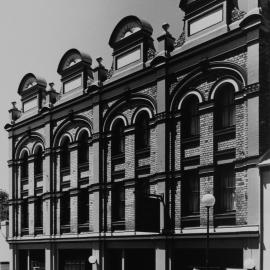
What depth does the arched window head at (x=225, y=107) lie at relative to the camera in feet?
57.1

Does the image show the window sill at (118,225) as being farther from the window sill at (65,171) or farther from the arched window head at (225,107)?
the arched window head at (225,107)

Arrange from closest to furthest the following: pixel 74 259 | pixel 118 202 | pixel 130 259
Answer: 1. pixel 130 259
2. pixel 118 202
3. pixel 74 259

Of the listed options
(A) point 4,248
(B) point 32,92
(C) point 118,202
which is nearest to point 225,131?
(C) point 118,202

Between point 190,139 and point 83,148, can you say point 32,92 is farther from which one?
point 190,139

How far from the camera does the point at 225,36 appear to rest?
17.2m

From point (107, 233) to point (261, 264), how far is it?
848 centimetres

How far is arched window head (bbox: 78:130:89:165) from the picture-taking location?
80.6 feet

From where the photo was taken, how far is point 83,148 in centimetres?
2473

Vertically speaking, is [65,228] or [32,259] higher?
[65,228]

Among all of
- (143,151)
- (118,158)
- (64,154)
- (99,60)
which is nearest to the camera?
(143,151)

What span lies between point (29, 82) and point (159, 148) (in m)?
12.8

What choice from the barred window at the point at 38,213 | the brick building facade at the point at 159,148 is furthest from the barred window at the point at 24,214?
the barred window at the point at 38,213

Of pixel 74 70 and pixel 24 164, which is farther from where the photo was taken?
pixel 24 164

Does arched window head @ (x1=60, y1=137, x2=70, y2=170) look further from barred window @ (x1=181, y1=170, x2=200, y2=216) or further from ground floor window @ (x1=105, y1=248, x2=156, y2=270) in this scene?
barred window @ (x1=181, y1=170, x2=200, y2=216)
